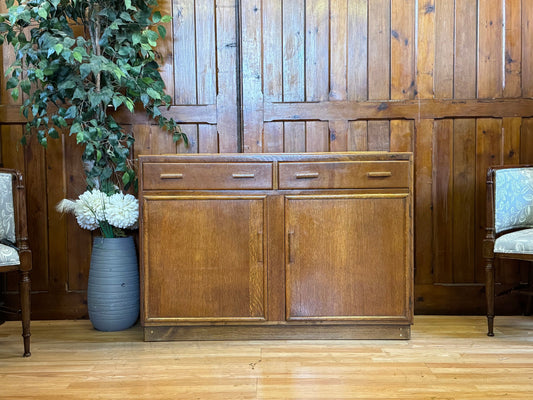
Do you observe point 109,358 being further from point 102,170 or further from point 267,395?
point 102,170

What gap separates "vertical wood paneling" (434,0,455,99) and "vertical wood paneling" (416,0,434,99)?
0.03 metres

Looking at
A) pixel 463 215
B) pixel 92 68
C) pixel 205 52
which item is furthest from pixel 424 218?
pixel 92 68

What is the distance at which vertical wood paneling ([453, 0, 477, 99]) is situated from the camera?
2.68 m

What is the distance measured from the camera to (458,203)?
276 centimetres

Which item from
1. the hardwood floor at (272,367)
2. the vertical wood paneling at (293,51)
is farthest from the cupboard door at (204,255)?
the vertical wood paneling at (293,51)

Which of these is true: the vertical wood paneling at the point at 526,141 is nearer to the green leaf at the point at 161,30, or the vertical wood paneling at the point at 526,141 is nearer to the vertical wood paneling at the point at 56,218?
the green leaf at the point at 161,30

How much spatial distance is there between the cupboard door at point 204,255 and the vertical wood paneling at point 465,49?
1.42m

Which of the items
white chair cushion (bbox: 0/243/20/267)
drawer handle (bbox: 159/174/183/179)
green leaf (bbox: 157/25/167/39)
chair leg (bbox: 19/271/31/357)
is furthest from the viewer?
green leaf (bbox: 157/25/167/39)

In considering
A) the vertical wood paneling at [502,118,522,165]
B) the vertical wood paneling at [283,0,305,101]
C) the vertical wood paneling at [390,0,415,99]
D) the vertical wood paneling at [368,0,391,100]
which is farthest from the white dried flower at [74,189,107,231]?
the vertical wood paneling at [502,118,522,165]

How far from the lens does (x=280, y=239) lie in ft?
7.43

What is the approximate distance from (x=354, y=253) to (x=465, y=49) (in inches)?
56.4

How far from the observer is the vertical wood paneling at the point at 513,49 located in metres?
2.68

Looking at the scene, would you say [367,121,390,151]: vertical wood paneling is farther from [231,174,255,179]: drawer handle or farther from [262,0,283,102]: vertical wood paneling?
[231,174,255,179]: drawer handle

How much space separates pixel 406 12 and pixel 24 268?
2.45 m
